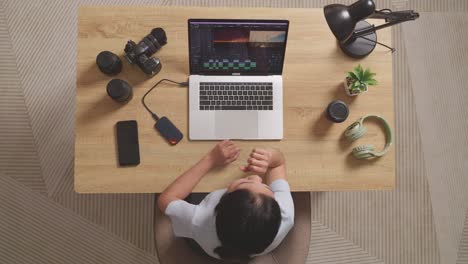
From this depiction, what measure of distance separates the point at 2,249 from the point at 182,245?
1.10 m

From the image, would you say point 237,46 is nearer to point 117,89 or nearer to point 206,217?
point 117,89

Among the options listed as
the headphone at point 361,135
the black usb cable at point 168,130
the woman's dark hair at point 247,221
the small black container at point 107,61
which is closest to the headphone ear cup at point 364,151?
the headphone at point 361,135

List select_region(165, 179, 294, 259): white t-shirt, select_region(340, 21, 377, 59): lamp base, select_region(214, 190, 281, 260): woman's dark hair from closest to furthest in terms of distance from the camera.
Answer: select_region(214, 190, 281, 260): woman's dark hair, select_region(165, 179, 294, 259): white t-shirt, select_region(340, 21, 377, 59): lamp base

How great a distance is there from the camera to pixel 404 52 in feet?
7.04

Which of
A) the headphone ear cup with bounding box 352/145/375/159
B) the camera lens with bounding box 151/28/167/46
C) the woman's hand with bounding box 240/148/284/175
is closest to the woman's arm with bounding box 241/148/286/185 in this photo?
the woman's hand with bounding box 240/148/284/175

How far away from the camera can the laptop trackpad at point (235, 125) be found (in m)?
1.37

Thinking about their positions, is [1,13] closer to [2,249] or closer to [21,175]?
[21,175]

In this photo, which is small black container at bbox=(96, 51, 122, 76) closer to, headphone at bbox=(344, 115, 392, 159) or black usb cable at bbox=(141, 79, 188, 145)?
black usb cable at bbox=(141, 79, 188, 145)

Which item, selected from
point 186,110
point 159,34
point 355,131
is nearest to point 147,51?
point 159,34

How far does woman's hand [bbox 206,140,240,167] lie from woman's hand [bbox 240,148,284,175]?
0.06 meters

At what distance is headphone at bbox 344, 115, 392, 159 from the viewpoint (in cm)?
135

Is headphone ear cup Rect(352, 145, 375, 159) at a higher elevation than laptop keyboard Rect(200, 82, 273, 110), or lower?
lower

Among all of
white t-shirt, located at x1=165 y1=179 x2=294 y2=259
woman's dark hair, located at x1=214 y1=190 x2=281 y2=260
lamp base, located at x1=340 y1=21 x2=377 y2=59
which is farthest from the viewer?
lamp base, located at x1=340 y1=21 x2=377 y2=59

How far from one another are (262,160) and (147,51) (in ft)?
1.76
